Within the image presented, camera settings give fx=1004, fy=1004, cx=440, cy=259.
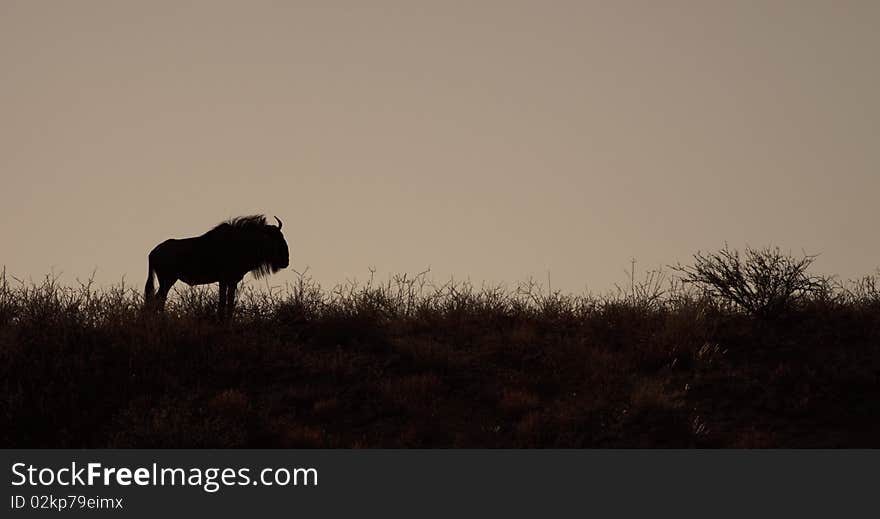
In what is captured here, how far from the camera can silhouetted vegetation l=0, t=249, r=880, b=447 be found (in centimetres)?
1115

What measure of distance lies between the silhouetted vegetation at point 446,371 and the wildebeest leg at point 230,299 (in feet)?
0.64

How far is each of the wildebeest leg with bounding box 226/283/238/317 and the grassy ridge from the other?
218mm

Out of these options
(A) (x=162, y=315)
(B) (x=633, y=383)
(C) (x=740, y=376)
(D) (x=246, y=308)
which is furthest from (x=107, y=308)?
(C) (x=740, y=376)

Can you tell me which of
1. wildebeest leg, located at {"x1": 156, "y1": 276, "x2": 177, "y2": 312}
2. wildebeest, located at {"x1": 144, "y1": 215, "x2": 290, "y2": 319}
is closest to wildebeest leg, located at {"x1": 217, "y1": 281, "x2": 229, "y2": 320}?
wildebeest, located at {"x1": 144, "y1": 215, "x2": 290, "y2": 319}

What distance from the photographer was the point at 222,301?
14891 millimetres

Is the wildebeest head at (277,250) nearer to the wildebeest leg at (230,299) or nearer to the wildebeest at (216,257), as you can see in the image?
the wildebeest at (216,257)

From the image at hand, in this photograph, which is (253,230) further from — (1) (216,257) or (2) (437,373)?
(2) (437,373)

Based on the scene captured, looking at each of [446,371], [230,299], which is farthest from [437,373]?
[230,299]

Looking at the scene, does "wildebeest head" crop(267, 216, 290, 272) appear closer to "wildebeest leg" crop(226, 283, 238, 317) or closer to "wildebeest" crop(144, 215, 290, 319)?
"wildebeest" crop(144, 215, 290, 319)

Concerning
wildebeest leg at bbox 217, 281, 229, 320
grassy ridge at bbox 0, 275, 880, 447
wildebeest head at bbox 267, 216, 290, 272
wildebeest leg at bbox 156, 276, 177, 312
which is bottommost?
grassy ridge at bbox 0, 275, 880, 447

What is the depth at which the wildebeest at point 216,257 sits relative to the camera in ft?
50.6

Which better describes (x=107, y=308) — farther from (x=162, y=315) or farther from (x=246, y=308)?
(x=246, y=308)

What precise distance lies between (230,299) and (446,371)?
12.6ft

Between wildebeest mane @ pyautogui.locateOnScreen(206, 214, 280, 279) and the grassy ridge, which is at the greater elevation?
wildebeest mane @ pyautogui.locateOnScreen(206, 214, 280, 279)
